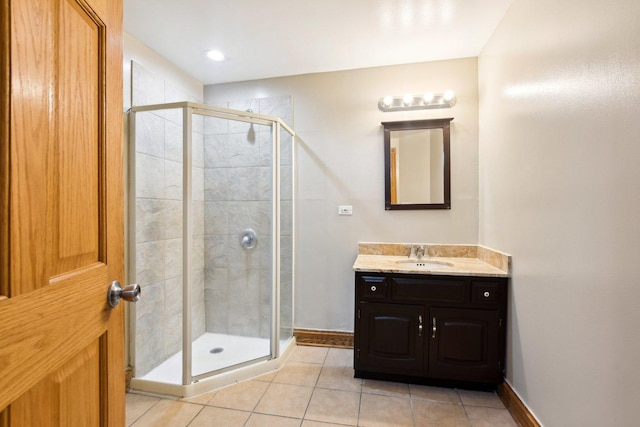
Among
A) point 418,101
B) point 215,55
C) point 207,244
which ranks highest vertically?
point 215,55

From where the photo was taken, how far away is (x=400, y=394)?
1819mm

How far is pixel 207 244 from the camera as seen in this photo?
237 centimetres

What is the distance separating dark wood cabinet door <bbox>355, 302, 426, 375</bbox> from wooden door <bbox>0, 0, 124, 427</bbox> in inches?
58.3

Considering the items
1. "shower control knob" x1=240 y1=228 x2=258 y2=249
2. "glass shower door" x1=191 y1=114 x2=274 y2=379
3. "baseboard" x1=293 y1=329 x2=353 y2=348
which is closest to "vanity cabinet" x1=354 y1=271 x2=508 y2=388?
"baseboard" x1=293 y1=329 x2=353 y2=348

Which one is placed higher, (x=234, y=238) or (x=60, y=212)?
(x=60, y=212)

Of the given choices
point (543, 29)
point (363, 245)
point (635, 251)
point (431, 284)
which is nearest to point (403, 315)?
point (431, 284)

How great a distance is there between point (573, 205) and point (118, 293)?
5.71 feet

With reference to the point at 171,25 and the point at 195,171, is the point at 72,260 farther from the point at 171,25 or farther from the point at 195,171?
the point at 171,25

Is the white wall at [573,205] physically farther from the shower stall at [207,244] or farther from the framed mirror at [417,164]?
the shower stall at [207,244]

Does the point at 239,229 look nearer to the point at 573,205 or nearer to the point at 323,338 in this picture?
the point at 323,338

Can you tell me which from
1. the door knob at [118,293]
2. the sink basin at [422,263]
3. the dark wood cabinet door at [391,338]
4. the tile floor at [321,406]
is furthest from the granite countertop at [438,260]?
the door knob at [118,293]

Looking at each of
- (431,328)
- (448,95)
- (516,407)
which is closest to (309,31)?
(448,95)

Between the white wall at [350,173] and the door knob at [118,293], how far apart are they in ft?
5.84

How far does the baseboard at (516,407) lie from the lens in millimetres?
1443
